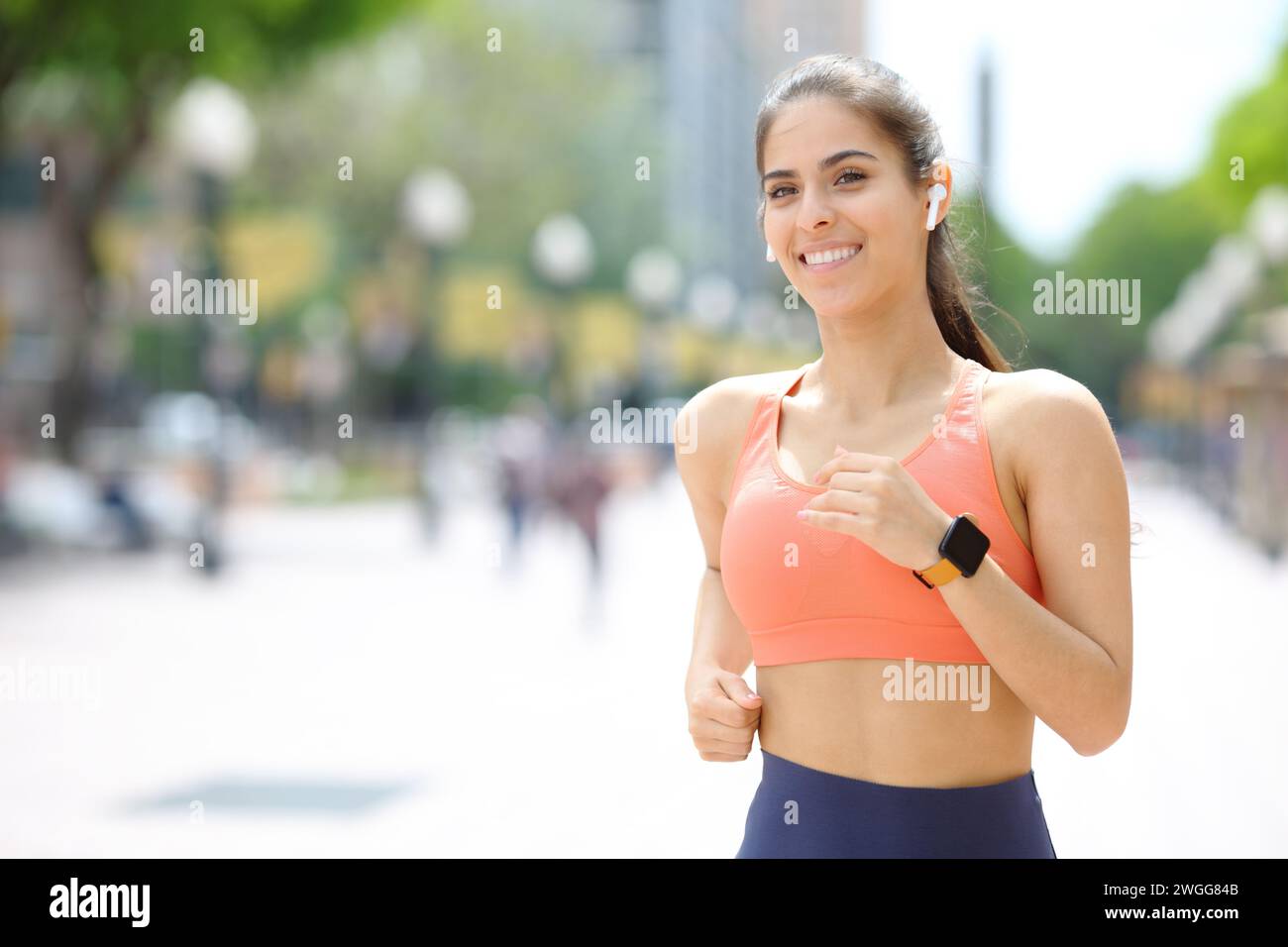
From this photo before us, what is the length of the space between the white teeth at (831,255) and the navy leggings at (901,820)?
0.70m

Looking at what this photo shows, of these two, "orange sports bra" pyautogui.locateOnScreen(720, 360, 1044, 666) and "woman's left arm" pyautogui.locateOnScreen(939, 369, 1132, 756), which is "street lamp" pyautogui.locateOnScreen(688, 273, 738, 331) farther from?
"woman's left arm" pyautogui.locateOnScreen(939, 369, 1132, 756)

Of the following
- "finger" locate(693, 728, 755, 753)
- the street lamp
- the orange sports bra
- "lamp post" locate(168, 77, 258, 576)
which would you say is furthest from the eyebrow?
the street lamp

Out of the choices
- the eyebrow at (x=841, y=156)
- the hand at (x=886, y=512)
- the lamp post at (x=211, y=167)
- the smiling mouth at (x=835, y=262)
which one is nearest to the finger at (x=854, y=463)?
the hand at (x=886, y=512)

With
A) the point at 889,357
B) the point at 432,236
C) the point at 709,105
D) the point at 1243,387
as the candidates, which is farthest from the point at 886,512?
the point at 709,105

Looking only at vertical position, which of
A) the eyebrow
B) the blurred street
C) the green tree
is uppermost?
the green tree

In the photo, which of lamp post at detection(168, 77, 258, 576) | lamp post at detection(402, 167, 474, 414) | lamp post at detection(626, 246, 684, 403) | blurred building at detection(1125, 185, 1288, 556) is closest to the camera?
lamp post at detection(168, 77, 258, 576)

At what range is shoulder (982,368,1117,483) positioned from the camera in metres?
1.91

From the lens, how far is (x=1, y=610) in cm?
1327

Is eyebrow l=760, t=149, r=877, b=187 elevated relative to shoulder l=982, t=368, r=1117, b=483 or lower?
elevated

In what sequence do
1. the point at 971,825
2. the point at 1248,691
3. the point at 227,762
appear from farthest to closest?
the point at 1248,691
the point at 227,762
the point at 971,825

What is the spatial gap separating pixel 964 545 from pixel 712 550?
2.06 ft

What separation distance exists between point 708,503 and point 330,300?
4818 cm
